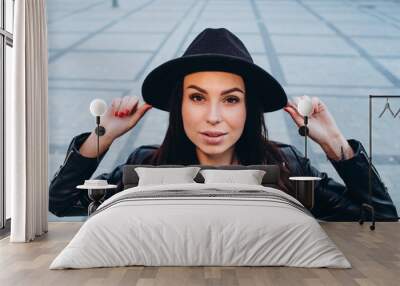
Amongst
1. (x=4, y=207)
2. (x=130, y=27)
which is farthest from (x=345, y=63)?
(x=4, y=207)

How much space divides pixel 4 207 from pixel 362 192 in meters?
4.27

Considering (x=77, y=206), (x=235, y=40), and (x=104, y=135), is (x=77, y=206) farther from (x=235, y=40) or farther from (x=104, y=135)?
(x=235, y=40)

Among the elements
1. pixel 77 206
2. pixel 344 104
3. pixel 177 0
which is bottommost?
pixel 77 206

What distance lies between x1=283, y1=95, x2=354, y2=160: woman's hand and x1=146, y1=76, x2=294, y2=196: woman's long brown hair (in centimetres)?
42

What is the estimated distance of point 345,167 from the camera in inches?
283

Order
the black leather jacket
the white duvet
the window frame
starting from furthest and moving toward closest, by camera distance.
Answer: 1. the black leather jacket
2. the window frame
3. the white duvet

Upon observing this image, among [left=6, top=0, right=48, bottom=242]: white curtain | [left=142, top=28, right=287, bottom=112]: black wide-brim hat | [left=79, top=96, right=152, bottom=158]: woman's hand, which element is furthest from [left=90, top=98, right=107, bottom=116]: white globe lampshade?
[left=6, top=0, right=48, bottom=242]: white curtain

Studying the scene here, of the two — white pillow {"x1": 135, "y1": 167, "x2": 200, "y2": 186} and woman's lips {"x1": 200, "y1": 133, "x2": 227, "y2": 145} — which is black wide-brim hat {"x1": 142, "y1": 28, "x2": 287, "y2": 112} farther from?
white pillow {"x1": 135, "y1": 167, "x2": 200, "y2": 186}

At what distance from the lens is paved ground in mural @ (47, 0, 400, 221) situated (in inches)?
287

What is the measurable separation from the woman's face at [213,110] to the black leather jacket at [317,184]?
591 millimetres

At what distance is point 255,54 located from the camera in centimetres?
738

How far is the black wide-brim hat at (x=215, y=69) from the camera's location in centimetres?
712

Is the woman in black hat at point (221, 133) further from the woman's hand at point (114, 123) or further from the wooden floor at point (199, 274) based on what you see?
the wooden floor at point (199, 274)

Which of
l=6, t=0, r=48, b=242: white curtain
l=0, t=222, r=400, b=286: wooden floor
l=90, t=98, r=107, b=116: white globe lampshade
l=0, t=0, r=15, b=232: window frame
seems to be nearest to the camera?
l=0, t=222, r=400, b=286: wooden floor
